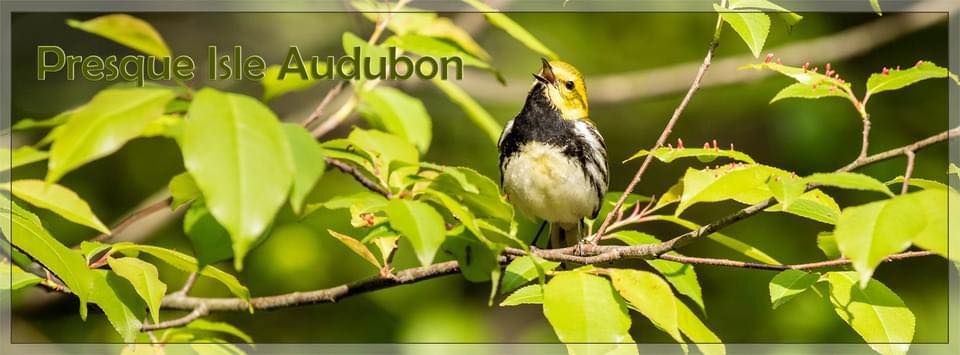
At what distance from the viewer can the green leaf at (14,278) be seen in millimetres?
1325

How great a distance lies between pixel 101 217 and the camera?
3246 mm

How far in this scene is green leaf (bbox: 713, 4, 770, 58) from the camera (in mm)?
1287

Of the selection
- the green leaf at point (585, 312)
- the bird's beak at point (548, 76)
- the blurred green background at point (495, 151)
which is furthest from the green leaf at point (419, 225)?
the blurred green background at point (495, 151)

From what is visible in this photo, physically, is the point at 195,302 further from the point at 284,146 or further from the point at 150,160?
the point at 150,160

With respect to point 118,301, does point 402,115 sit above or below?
above

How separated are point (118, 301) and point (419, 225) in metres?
0.45

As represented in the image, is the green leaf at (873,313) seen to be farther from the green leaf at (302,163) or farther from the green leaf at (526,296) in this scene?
the green leaf at (302,163)

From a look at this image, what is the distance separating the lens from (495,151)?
3496mm

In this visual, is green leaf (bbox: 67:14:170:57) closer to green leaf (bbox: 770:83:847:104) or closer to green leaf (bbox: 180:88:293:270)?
green leaf (bbox: 180:88:293:270)

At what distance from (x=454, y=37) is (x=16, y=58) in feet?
6.68

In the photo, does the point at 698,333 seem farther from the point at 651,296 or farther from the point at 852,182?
the point at 852,182

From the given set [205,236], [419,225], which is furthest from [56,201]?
[419,225]

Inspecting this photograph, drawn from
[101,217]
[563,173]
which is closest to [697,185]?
[563,173]

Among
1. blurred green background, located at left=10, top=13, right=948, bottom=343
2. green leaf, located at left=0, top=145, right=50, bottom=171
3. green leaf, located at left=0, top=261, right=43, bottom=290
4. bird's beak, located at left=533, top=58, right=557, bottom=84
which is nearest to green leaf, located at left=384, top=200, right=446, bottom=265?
green leaf, located at left=0, top=145, right=50, bottom=171
